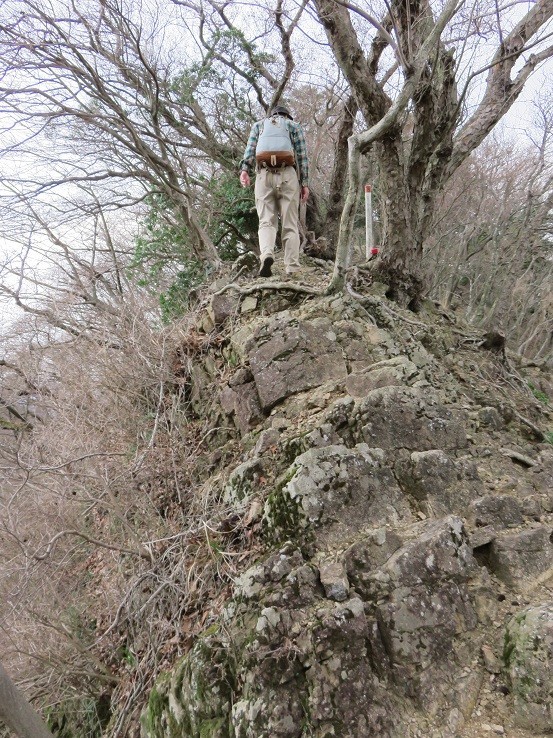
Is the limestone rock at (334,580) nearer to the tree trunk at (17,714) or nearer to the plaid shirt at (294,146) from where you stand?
the tree trunk at (17,714)

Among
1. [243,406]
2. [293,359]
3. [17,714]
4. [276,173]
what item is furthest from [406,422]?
[276,173]

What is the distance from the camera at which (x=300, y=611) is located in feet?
9.08

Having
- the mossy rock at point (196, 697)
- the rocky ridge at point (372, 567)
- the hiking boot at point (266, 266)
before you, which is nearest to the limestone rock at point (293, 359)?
the rocky ridge at point (372, 567)

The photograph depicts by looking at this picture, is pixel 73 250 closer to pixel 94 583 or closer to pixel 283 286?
pixel 283 286

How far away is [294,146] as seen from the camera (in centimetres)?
560

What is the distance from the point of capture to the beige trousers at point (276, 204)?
5.53m

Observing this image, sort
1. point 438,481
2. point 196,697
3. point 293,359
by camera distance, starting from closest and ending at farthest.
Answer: point 196,697 → point 438,481 → point 293,359

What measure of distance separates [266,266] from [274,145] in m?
1.34

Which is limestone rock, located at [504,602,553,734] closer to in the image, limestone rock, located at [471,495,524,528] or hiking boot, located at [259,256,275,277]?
limestone rock, located at [471,495,524,528]

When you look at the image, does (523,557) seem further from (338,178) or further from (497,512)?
(338,178)

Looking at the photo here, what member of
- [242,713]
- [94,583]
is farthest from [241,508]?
[94,583]

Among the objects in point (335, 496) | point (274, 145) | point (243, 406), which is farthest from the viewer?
point (274, 145)

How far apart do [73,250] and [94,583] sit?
6108mm

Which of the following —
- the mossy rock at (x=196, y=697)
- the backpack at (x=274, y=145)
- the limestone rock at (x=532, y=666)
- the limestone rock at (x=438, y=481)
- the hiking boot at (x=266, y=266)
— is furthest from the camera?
the hiking boot at (x=266, y=266)
